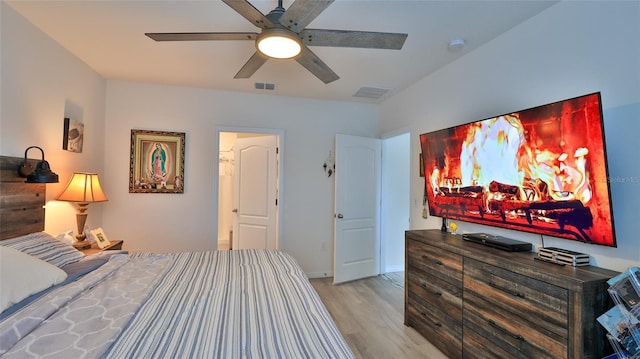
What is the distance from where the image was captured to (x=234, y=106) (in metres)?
3.85

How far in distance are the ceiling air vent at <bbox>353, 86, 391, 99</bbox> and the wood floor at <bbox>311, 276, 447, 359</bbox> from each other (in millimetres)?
2609

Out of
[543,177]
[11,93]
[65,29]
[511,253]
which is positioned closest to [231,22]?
[65,29]

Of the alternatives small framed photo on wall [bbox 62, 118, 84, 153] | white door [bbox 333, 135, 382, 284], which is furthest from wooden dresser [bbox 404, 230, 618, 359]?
small framed photo on wall [bbox 62, 118, 84, 153]

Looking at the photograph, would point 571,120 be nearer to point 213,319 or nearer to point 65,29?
point 213,319

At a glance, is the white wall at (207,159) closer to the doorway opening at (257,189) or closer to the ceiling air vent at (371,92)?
the doorway opening at (257,189)

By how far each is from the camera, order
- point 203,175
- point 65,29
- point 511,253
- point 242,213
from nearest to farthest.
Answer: point 511,253 < point 65,29 < point 203,175 < point 242,213

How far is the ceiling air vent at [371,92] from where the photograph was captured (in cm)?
362

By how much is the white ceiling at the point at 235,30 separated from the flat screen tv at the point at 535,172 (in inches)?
30.4

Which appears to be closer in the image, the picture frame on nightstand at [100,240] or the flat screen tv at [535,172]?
the flat screen tv at [535,172]

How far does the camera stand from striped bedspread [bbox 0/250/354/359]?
1030 mm

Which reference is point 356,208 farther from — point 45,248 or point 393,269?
point 45,248

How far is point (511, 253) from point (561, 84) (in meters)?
1.19

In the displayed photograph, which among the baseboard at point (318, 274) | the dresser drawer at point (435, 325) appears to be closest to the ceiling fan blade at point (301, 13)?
the dresser drawer at point (435, 325)

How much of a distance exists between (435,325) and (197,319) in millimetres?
1967
